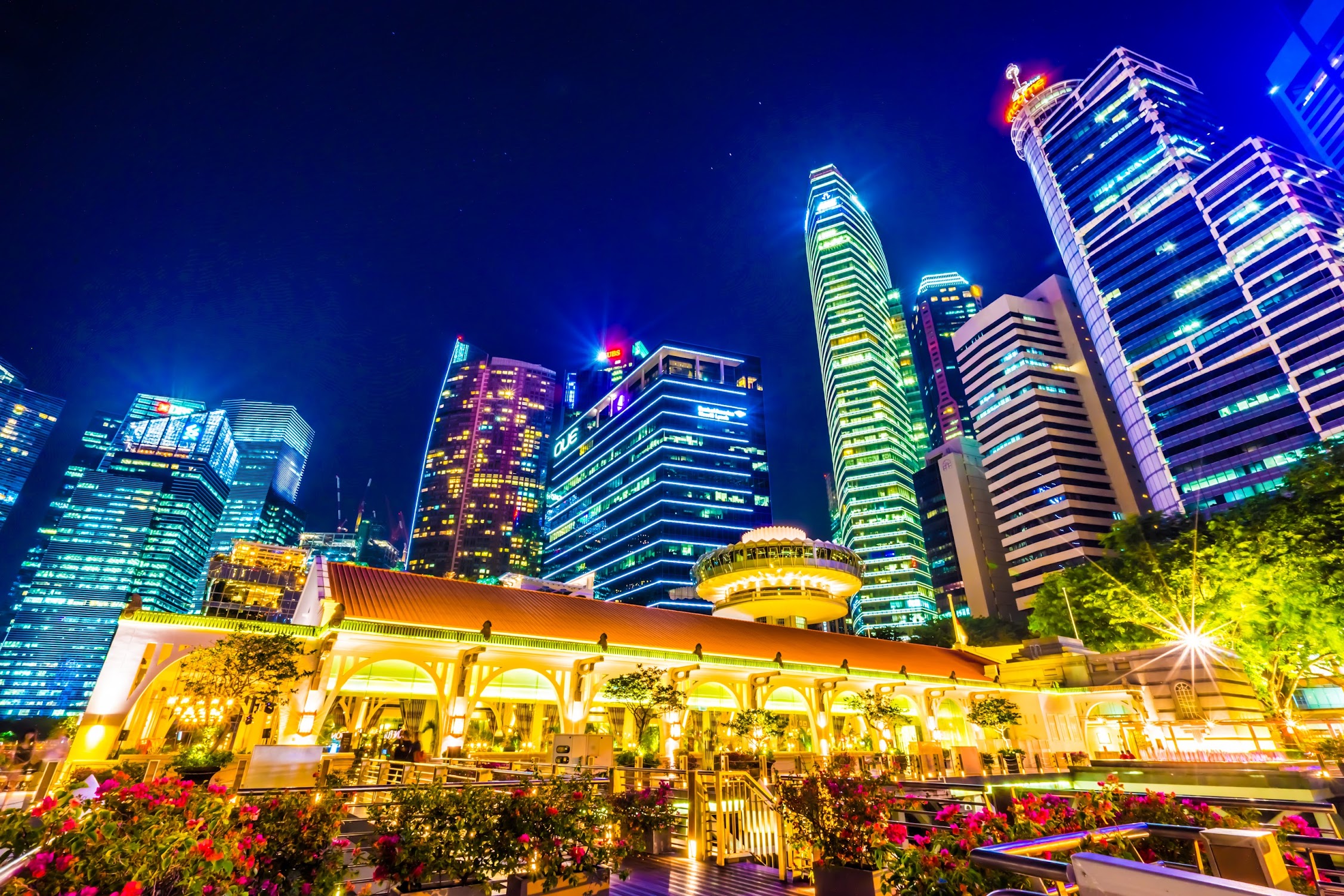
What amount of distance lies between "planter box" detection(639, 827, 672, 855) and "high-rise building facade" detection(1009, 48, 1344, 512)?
8408 centimetres

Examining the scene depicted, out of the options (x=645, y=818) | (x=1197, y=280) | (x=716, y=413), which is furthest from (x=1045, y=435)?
(x=645, y=818)

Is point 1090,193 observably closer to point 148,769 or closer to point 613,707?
point 613,707

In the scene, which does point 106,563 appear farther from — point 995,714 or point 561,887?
point 561,887

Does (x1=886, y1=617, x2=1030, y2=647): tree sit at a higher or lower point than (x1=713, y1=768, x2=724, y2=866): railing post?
higher

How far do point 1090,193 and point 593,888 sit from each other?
12104 centimetres

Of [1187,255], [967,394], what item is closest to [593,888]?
[1187,255]

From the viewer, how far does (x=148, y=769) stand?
1251 centimetres

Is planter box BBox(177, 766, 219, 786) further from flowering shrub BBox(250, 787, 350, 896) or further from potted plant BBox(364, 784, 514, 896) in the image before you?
potted plant BBox(364, 784, 514, 896)

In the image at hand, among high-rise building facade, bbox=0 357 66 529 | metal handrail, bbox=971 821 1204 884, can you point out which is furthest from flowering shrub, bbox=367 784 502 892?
high-rise building facade, bbox=0 357 66 529

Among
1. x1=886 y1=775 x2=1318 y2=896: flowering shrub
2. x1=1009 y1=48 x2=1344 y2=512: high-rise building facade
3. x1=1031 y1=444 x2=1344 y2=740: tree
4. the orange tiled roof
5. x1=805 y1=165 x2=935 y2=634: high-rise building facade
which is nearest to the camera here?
x1=886 y1=775 x2=1318 y2=896: flowering shrub

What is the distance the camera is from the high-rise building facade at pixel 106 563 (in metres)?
127

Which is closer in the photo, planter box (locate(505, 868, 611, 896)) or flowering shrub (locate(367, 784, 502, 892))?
flowering shrub (locate(367, 784, 502, 892))

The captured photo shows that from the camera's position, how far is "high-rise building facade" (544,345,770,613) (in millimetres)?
99938

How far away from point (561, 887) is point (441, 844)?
3.62ft
